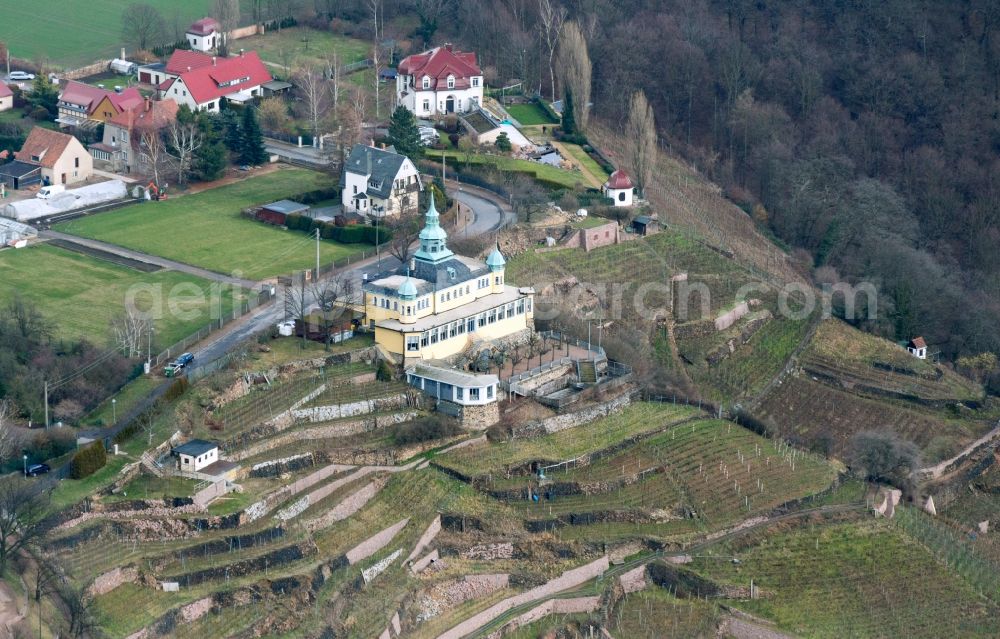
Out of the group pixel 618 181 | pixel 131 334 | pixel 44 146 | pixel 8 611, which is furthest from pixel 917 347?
pixel 8 611

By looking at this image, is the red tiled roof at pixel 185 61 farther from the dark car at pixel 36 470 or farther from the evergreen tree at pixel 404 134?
the dark car at pixel 36 470

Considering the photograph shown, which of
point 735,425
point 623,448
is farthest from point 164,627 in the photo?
point 735,425

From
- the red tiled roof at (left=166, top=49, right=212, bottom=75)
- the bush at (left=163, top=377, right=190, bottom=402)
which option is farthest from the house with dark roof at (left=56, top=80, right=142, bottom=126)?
the bush at (left=163, top=377, right=190, bottom=402)

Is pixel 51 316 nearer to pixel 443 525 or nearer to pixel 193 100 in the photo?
pixel 443 525

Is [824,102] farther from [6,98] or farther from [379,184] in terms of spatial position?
[6,98]

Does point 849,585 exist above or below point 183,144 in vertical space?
below

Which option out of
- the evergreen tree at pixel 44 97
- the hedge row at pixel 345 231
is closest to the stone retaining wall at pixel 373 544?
the hedge row at pixel 345 231
